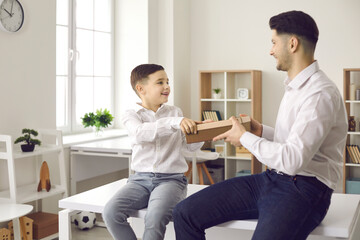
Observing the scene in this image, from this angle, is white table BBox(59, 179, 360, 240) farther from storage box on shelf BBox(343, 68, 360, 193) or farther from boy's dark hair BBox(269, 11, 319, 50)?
storage box on shelf BBox(343, 68, 360, 193)

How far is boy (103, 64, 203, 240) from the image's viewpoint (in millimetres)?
2189

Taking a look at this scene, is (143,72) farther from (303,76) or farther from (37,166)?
(37,166)

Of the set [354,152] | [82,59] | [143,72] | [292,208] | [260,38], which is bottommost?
[354,152]

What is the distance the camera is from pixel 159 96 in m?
2.63

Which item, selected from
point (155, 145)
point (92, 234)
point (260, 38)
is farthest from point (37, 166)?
point (260, 38)

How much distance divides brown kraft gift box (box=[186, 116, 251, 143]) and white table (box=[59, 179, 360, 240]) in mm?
401

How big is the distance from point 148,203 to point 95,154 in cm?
214

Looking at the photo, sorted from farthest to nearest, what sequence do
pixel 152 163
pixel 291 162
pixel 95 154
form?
pixel 95 154
pixel 152 163
pixel 291 162

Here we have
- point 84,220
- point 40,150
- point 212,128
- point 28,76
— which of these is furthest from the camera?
point 84,220

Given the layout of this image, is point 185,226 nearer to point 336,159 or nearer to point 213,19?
point 336,159

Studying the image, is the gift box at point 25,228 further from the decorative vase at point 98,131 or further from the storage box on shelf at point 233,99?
the storage box on shelf at point 233,99

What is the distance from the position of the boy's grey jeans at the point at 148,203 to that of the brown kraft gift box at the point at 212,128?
30cm

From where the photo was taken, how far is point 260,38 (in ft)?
18.8

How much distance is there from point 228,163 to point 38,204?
2.39m
